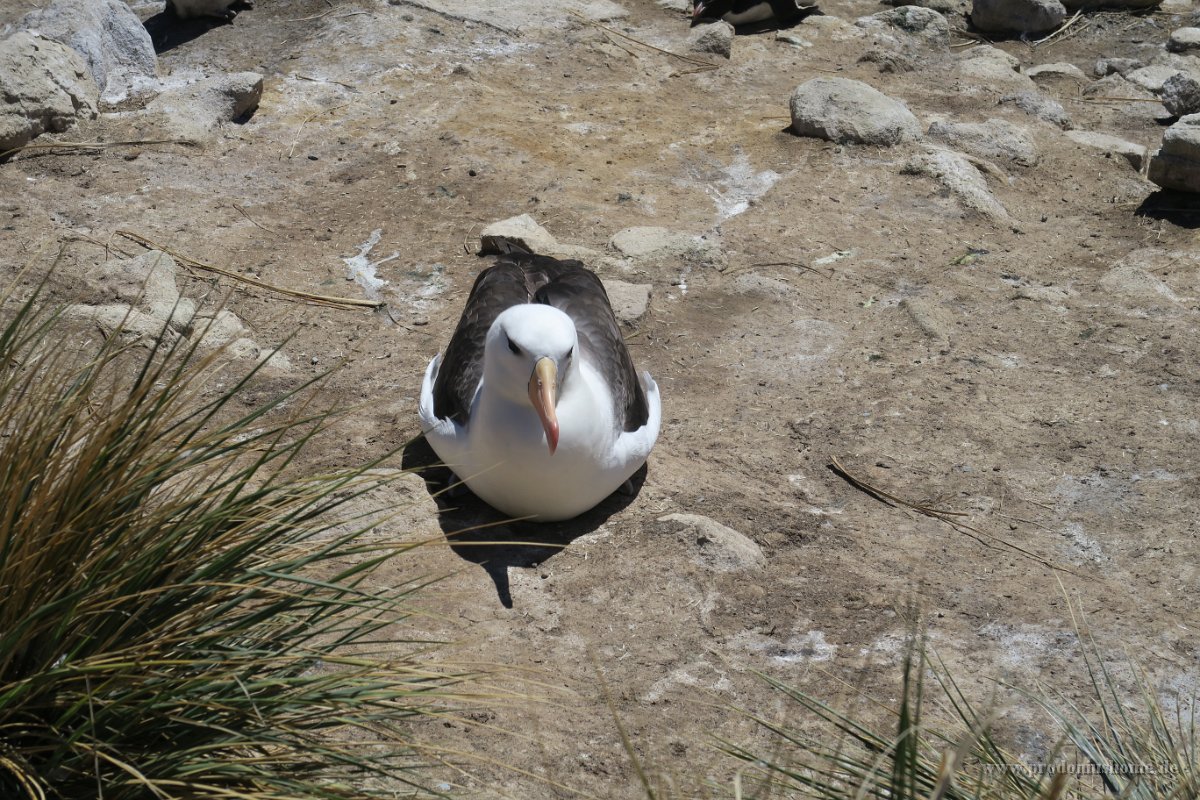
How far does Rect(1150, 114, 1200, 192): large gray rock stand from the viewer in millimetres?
7539

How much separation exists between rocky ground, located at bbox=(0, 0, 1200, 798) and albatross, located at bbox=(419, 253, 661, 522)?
25cm

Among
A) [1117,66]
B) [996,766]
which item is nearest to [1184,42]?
[1117,66]

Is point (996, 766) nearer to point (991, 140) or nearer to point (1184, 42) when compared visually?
point (991, 140)

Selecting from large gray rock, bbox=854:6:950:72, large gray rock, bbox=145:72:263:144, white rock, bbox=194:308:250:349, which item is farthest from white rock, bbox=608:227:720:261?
large gray rock, bbox=854:6:950:72

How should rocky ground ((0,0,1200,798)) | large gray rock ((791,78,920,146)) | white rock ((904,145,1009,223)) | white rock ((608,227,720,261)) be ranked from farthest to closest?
large gray rock ((791,78,920,146)), white rock ((904,145,1009,223)), white rock ((608,227,720,261)), rocky ground ((0,0,1200,798))

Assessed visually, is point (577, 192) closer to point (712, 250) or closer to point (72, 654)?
point (712, 250)

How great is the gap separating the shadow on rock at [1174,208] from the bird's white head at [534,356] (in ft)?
16.3

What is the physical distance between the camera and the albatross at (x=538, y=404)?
4.34 metres

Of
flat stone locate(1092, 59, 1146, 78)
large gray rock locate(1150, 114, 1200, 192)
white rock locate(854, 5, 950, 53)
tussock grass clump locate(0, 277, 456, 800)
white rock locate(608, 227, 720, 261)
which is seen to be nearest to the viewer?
tussock grass clump locate(0, 277, 456, 800)

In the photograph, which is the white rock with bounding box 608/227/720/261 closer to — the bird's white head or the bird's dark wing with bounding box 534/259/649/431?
the bird's dark wing with bounding box 534/259/649/431

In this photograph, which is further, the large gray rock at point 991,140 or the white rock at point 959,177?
the large gray rock at point 991,140

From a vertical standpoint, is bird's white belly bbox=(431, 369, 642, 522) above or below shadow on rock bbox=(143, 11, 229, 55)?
above

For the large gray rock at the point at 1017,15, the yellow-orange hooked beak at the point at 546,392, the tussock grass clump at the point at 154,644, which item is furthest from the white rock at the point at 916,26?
the tussock grass clump at the point at 154,644

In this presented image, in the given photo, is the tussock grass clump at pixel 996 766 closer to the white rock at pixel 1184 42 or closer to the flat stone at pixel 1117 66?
the flat stone at pixel 1117 66
